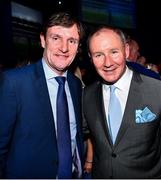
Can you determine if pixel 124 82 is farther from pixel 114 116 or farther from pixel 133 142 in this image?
pixel 133 142

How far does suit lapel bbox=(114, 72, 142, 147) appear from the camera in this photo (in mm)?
2035

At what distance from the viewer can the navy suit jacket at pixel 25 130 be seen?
6.29ft

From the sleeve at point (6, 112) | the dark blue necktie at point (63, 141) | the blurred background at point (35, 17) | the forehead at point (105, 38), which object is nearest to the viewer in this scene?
the sleeve at point (6, 112)

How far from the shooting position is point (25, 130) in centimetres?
193

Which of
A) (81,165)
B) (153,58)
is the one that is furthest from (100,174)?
(153,58)

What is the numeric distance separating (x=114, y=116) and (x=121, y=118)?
45mm

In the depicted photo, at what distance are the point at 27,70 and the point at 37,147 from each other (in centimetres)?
46

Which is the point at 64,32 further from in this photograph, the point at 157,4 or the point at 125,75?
the point at 157,4

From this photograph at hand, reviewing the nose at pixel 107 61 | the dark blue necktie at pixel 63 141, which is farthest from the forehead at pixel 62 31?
the dark blue necktie at pixel 63 141

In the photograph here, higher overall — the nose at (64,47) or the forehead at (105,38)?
the forehead at (105,38)

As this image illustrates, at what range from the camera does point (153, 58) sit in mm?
10766

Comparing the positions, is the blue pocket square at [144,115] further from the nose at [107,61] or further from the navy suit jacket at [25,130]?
the navy suit jacket at [25,130]

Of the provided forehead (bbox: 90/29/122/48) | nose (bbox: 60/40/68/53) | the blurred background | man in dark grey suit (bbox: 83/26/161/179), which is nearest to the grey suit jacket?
man in dark grey suit (bbox: 83/26/161/179)

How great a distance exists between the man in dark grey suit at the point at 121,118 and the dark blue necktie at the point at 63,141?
0.65ft
